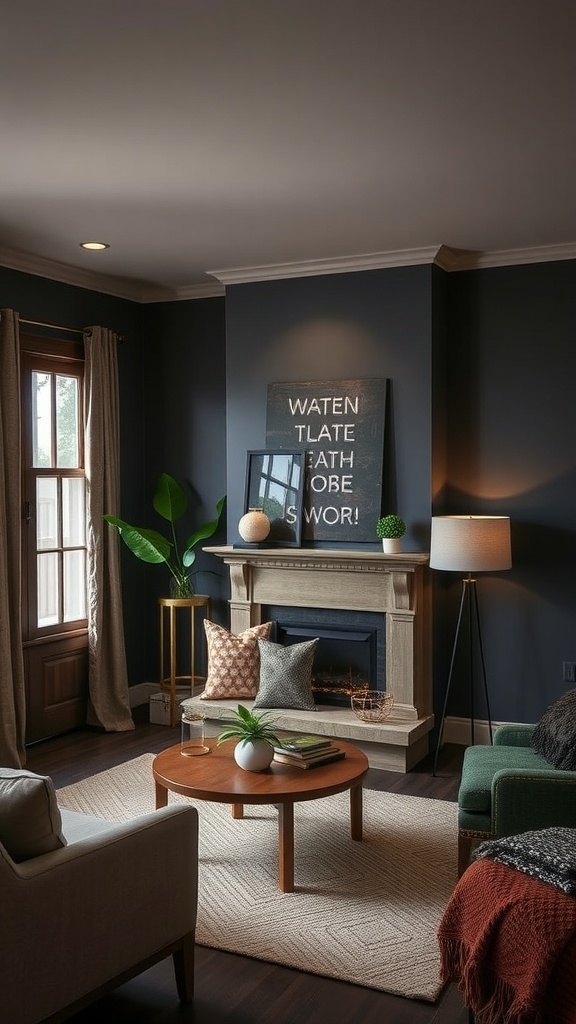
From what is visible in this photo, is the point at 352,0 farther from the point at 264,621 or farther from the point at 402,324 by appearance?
the point at 264,621

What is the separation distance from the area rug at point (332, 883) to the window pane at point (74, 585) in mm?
1322

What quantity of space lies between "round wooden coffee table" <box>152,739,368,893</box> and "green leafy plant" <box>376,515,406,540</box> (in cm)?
141

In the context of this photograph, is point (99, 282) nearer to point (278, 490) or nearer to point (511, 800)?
point (278, 490)

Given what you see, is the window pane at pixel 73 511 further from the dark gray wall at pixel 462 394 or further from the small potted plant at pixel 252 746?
the small potted plant at pixel 252 746

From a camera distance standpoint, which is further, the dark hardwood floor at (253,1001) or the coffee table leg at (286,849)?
the coffee table leg at (286,849)

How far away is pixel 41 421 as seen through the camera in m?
5.43

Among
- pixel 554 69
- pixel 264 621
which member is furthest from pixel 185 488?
pixel 554 69

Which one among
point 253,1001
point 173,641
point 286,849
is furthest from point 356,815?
point 173,641

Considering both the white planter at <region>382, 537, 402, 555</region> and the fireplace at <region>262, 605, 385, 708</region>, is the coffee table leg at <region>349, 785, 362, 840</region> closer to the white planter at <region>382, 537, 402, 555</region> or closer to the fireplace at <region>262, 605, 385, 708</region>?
the fireplace at <region>262, 605, 385, 708</region>

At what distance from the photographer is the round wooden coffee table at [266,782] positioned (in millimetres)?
3352

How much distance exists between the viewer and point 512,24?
2.47 meters

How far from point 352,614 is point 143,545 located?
1340 millimetres

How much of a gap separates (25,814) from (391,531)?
2975mm

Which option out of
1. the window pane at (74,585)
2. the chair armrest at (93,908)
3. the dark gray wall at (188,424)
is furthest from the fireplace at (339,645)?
the chair armrest at (93,908)
